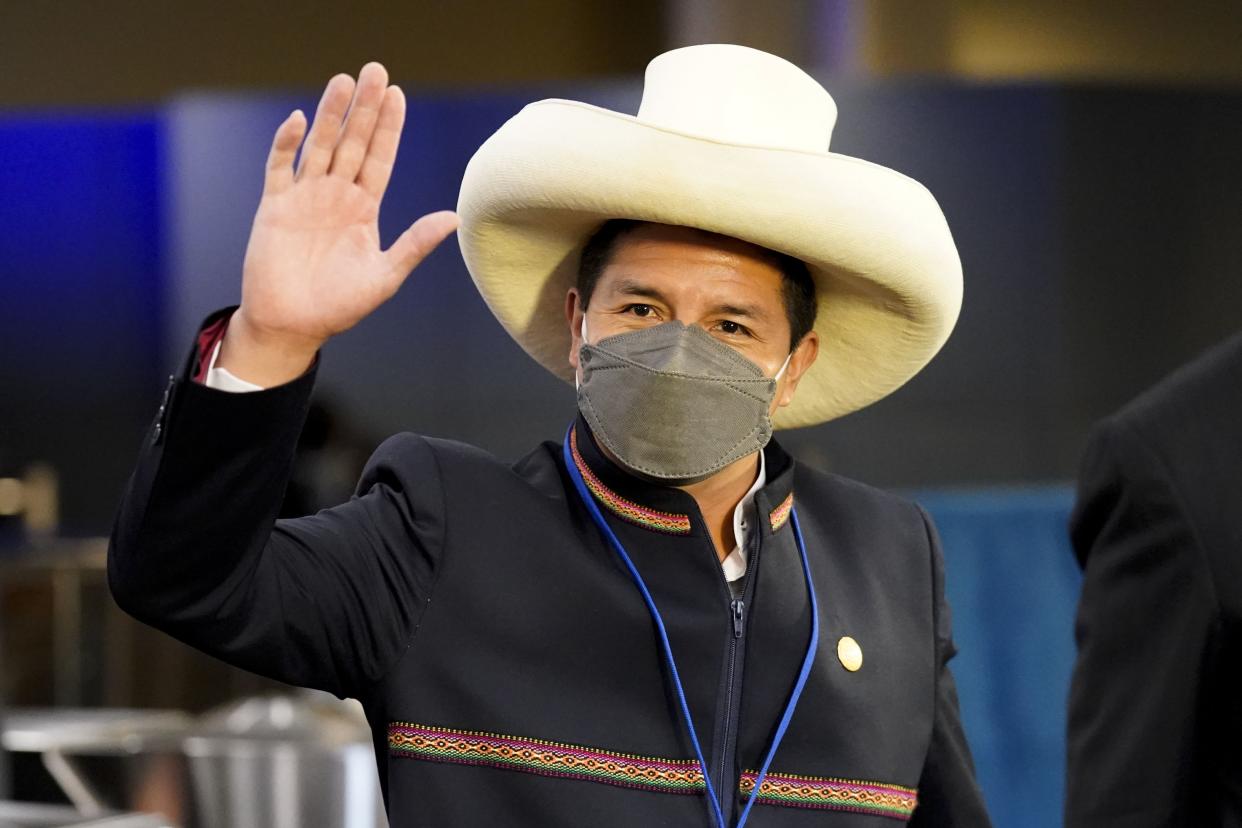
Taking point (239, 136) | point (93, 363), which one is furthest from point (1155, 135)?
point (93, 363)

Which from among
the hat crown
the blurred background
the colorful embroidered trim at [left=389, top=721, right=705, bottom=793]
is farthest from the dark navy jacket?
the blurred background

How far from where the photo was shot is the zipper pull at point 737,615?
167 centimetres

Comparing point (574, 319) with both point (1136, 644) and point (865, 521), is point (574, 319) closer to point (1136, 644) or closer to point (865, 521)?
point (865, 521)

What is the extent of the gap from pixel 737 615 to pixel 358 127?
59 cm

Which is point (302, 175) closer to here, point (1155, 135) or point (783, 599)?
point (783, 599)

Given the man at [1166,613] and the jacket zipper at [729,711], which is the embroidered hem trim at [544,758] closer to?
the jacket zipper at [729,711]

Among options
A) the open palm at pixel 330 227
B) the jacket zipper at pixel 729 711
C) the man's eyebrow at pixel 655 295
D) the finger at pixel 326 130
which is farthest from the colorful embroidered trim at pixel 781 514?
the finger at pixel 326 130

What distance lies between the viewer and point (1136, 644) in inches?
65.4

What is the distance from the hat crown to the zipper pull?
1.50 feet

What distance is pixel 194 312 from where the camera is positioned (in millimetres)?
6305

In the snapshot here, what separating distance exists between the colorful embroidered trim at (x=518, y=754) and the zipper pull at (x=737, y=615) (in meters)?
0.17

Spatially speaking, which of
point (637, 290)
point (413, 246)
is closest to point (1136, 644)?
point (637, 290)

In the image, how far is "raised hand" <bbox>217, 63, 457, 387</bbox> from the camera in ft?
4.48

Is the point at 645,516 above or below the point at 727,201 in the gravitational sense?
below
